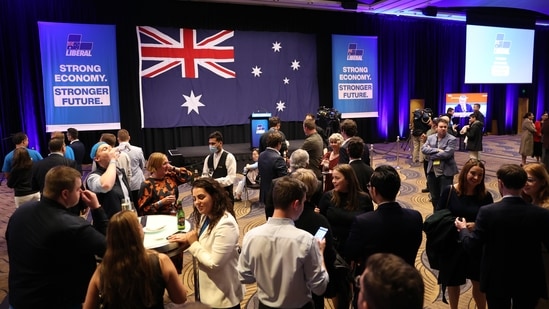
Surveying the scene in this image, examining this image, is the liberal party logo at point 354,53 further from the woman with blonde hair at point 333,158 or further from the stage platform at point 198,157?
the woman with blonde hair at point 333,158

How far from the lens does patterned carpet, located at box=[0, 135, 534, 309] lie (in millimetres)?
3426

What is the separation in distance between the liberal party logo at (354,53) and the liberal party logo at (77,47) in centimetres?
690

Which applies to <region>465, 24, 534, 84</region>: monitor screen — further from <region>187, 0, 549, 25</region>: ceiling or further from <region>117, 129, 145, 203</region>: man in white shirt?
<region>117, 129, 145, 203</region>: man in white shirt

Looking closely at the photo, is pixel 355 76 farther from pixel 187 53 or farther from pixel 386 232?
pixel 386 232

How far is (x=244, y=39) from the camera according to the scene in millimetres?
10867

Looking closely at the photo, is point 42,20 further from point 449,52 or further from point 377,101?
point 449,52

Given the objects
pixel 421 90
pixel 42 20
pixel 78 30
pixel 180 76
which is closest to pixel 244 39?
pixel 180 76

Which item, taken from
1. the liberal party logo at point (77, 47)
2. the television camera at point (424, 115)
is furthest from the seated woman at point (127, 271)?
the liberal party logo at point (77, 47)

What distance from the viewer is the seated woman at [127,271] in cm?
158

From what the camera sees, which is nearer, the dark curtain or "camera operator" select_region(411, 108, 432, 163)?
"camera operator" select_region(411, 108, 432, 163)

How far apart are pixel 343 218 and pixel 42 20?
9122 millimetres

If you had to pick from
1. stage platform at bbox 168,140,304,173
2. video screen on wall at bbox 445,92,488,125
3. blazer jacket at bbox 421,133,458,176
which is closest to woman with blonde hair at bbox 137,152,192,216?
blazer jacket at bbox 421,133,458,176

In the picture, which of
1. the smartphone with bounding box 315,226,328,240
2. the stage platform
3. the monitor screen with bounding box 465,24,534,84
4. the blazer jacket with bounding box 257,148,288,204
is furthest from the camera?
the monitor screen with bounding box 465,24,534,84

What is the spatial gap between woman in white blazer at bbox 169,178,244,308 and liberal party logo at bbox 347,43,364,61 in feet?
35.0
